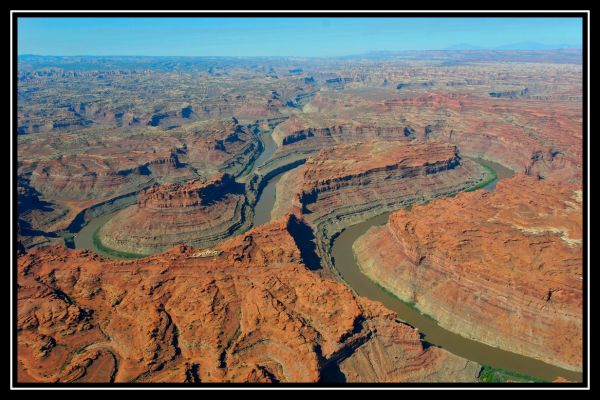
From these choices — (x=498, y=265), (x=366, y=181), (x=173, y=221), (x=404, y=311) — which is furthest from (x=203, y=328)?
(x=366, y=181)

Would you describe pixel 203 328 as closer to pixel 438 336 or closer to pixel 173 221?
pixel 438 336

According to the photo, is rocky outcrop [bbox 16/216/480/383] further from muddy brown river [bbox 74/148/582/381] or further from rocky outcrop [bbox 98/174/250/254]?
rocky outcrop [bbox 98/174/250/254]

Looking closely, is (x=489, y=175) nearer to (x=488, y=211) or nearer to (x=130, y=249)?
(x=488, y=211)

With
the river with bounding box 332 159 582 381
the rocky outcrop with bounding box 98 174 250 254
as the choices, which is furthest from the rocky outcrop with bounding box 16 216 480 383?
the rocky outcrop with bounding box 98 174 250 254

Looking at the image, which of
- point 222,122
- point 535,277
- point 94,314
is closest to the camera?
point 94,314

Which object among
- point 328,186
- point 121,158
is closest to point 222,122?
point 121,158
